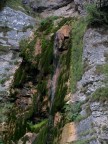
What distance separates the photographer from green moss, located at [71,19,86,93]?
9470 millimetres

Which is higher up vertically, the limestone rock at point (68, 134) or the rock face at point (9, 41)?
the rock face at point (9, 41)

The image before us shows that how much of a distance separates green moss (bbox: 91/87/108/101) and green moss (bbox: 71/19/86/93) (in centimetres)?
110

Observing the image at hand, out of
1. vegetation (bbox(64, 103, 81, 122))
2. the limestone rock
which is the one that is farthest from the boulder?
the limestone rock

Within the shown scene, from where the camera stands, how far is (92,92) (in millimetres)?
8422

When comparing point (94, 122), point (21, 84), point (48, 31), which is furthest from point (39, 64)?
point (94, 122)

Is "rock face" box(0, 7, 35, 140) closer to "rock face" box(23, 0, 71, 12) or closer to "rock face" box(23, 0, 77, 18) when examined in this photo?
"rock face" box(23, 0, 77, 18)

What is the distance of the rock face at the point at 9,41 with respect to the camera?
1285 cm

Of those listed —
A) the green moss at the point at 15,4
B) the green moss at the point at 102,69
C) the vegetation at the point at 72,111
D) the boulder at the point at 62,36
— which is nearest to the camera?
the vegetation at the point at 72,111

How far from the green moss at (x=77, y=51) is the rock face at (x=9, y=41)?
3297mm

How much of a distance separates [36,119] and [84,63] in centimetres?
299

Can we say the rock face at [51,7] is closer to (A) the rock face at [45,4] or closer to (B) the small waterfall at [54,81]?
(A) the rock face at [45,4]

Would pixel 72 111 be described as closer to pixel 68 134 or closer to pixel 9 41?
pixel 68 134

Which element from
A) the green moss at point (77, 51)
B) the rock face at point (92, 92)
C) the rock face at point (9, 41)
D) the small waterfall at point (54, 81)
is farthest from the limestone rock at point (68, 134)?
the rock face at point (9, 41)

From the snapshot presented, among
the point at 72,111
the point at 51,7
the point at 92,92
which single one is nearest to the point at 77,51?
the point at 92,92
